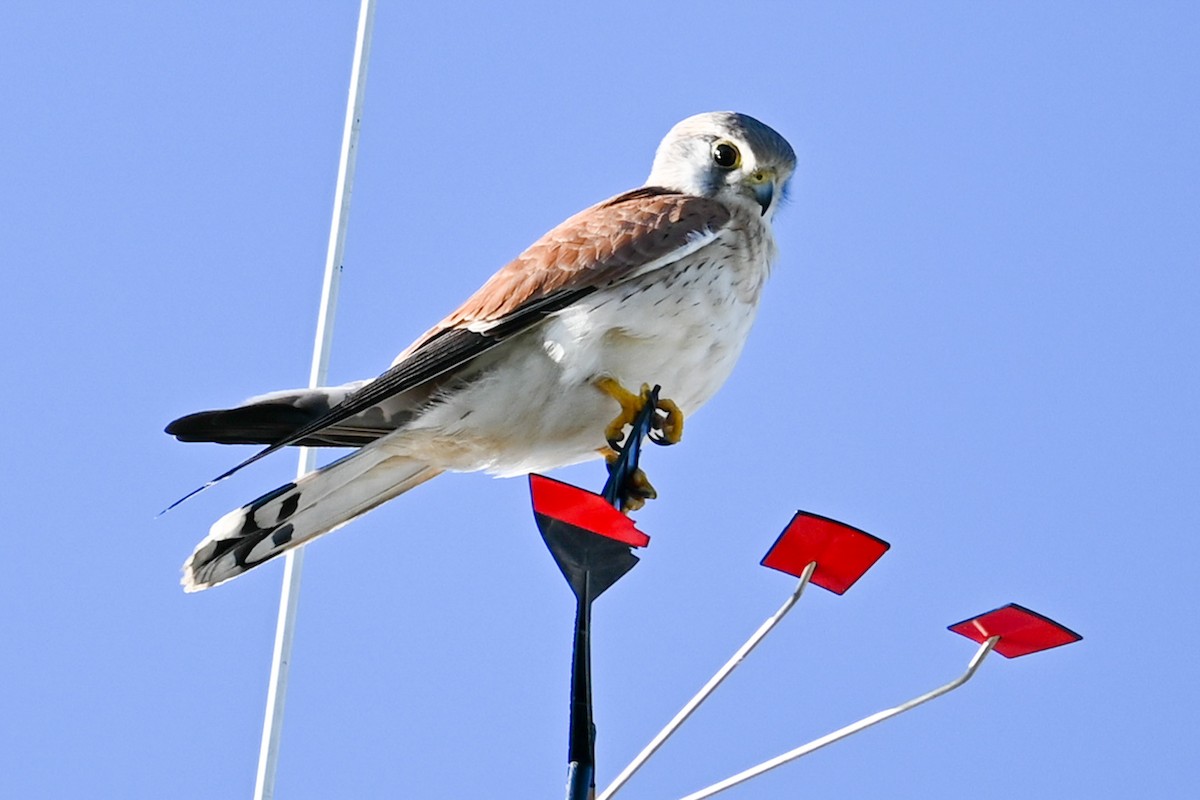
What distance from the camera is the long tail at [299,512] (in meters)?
3.61

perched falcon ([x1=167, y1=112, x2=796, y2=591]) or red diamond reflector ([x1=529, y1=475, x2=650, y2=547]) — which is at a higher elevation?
Answer: perched falcon ([x1=167, y1=112, x2=796, y2=591])

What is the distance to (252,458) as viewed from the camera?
3.18 m

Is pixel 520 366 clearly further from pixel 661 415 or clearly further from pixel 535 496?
pixel 535 496

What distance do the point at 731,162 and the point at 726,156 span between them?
0.02m

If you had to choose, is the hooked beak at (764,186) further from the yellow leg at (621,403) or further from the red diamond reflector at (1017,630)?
the red diamond reflector at (1017,630)

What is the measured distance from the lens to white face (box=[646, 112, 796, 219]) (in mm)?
4113

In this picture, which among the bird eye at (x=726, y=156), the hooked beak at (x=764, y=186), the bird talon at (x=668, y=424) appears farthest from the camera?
the bird eye at (x=726, y=156)

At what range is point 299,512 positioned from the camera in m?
3.73

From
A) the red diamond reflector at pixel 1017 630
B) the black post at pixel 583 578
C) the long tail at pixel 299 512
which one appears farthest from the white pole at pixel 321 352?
the red diamond reflector at pixel 1017 630

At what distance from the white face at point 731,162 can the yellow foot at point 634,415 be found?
2.30ft

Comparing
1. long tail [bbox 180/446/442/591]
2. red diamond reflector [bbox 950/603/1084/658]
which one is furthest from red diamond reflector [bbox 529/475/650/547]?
long tail [bbox 180/446/442/591]

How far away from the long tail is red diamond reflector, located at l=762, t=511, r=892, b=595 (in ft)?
4.88

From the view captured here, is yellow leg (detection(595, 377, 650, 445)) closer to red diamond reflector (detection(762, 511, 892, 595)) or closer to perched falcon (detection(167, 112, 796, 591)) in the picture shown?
perched falcon (detection(167, 112, 796, 591))

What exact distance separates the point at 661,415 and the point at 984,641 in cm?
117
